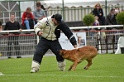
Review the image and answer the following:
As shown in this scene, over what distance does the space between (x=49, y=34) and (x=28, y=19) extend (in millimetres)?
10097

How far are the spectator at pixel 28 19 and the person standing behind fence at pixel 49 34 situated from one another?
9.74m

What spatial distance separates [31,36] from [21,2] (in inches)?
189

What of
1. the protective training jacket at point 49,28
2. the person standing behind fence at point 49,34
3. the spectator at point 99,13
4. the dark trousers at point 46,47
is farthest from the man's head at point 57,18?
the spectator at point 99,13

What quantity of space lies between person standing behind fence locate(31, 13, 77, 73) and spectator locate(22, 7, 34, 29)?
32.0ft

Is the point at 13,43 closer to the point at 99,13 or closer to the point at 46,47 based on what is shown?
the point at 99,13

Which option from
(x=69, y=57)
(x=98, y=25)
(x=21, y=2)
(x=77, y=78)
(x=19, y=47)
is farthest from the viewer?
(x=21, y=2)

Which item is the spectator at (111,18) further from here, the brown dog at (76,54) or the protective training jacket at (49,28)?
the protective training jacket at (49,28)

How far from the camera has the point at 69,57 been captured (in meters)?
16.2

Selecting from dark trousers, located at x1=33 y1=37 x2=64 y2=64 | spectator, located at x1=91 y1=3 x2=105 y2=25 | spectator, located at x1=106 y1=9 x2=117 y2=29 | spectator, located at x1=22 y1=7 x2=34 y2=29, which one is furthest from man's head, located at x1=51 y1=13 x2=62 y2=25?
spectator, located at x1=106 y1=9 x2=117 y2=29

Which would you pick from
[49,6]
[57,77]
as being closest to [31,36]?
[49,6]

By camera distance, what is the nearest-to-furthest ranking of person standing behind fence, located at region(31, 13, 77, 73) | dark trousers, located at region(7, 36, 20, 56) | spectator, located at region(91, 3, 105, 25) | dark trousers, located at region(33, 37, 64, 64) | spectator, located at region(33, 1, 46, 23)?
person standing behind fence, located at region(31, 13, 77, 73), dark trousers, located at region(33, 37, 64, 64), dark trousers, located at region(7, 36, 20, 56), spectator, located at region(33, 1, 46, 23), spectator, located at region(91, 3, 105, 25)

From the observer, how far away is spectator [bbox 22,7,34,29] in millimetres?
26266

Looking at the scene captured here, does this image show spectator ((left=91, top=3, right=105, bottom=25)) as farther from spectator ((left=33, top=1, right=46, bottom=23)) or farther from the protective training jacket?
the protective training jacket

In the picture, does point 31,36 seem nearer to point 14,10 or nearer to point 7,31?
point 7,31
